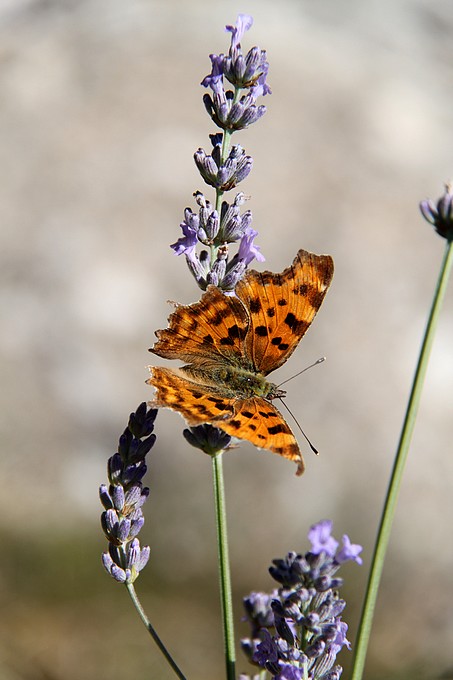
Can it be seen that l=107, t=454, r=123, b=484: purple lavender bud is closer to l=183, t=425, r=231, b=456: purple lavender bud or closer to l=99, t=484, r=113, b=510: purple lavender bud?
l=99, t=484, r=113, b=510: purple lavender bud

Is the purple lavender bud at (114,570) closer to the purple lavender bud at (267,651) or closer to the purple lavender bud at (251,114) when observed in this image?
the purple lavender bud at (267,651)

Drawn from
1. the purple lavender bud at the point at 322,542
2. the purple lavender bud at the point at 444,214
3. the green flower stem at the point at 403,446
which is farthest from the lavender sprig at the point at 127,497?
the purple lavender bud at the point at 444,214

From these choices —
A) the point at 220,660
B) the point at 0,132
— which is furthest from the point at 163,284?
the point at 220,660

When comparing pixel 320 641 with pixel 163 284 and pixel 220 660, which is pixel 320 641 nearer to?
pixel 220 660

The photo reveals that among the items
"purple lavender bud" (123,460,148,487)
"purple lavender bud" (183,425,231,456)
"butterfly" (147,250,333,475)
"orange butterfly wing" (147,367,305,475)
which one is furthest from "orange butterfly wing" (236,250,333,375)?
"purple lavender bud" (123,460,148,487)

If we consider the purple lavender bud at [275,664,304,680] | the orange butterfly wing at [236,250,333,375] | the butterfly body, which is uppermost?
the orange butterfly wing at [236,250,333,375]
